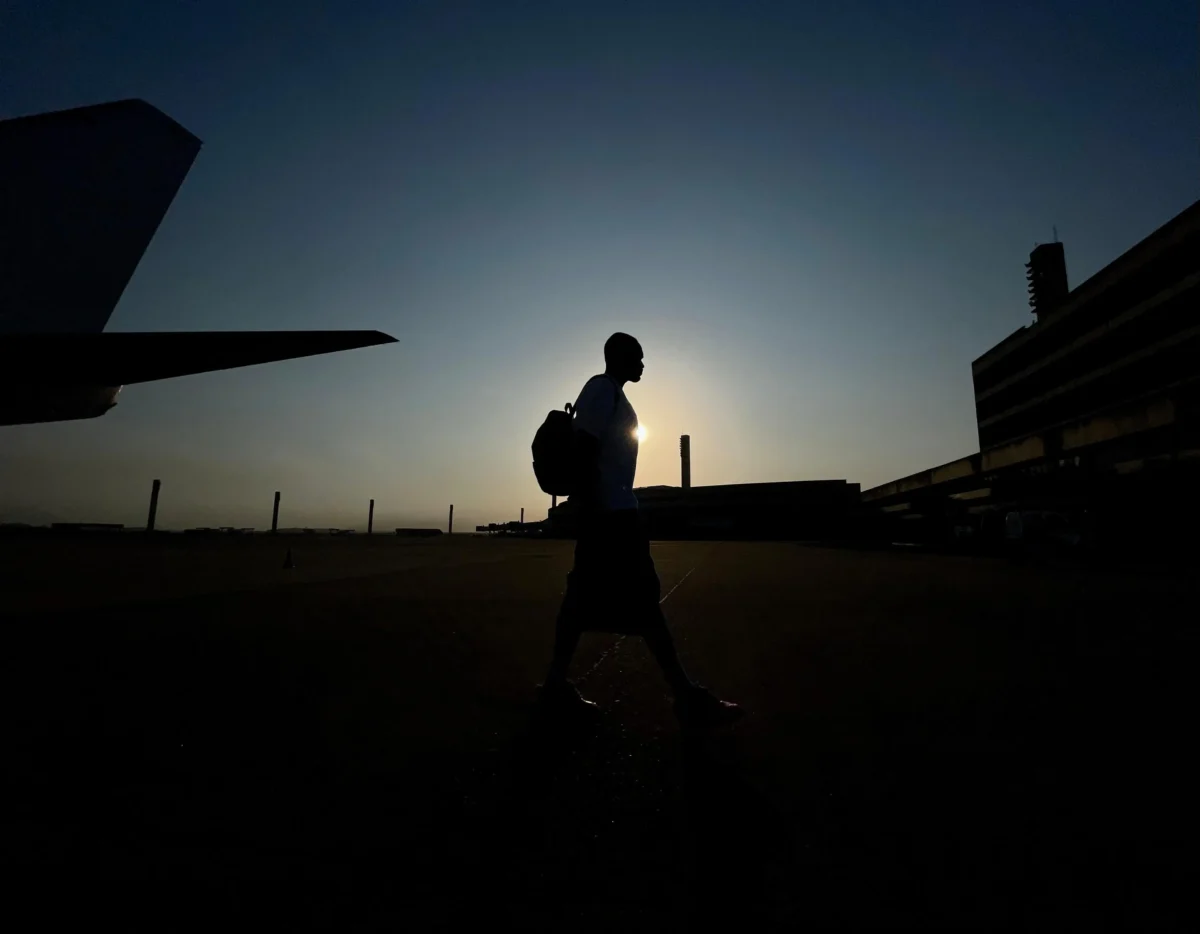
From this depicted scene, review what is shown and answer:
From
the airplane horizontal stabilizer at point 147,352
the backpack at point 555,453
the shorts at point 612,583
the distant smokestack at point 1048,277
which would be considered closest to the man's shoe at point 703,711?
the shorts at point 612,583

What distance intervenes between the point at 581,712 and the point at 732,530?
51771 mm

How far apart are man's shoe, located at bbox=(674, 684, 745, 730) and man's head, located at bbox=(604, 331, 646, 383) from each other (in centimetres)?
158

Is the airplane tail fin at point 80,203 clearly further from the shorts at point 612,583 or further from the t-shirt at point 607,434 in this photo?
the shorts at point 612,583

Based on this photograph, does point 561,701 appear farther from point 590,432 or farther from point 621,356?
point 621,356

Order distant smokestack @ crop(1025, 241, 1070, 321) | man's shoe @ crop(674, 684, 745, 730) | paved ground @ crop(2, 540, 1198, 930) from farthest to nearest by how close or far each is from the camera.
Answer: distant smokestack @ crop(1025, 241, 1070, 321) < man's shoe @ crop(674, 684, 745, 730) < paved ground @ crop(2, 540, 1198, 930)

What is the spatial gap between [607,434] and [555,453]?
10.7 inches

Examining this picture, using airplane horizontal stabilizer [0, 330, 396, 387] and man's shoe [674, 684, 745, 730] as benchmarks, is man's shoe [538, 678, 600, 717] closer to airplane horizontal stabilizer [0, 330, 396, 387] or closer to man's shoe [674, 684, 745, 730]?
man's shoe [674, 684, 745, 730]

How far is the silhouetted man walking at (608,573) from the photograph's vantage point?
2.53m

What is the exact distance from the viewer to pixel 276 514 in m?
50.5

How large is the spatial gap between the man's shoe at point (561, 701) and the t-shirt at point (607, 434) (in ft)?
2.76

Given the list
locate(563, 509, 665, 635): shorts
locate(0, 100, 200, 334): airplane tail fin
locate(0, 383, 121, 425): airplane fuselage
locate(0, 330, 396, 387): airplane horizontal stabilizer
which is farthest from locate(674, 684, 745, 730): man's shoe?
locate(0, 100, 200, 334): airplane tail fin

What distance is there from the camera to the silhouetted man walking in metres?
2.53

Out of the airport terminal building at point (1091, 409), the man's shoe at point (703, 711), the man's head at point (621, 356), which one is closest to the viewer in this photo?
the man's shoe at point (703, 711)

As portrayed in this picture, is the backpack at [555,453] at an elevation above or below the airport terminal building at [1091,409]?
below
